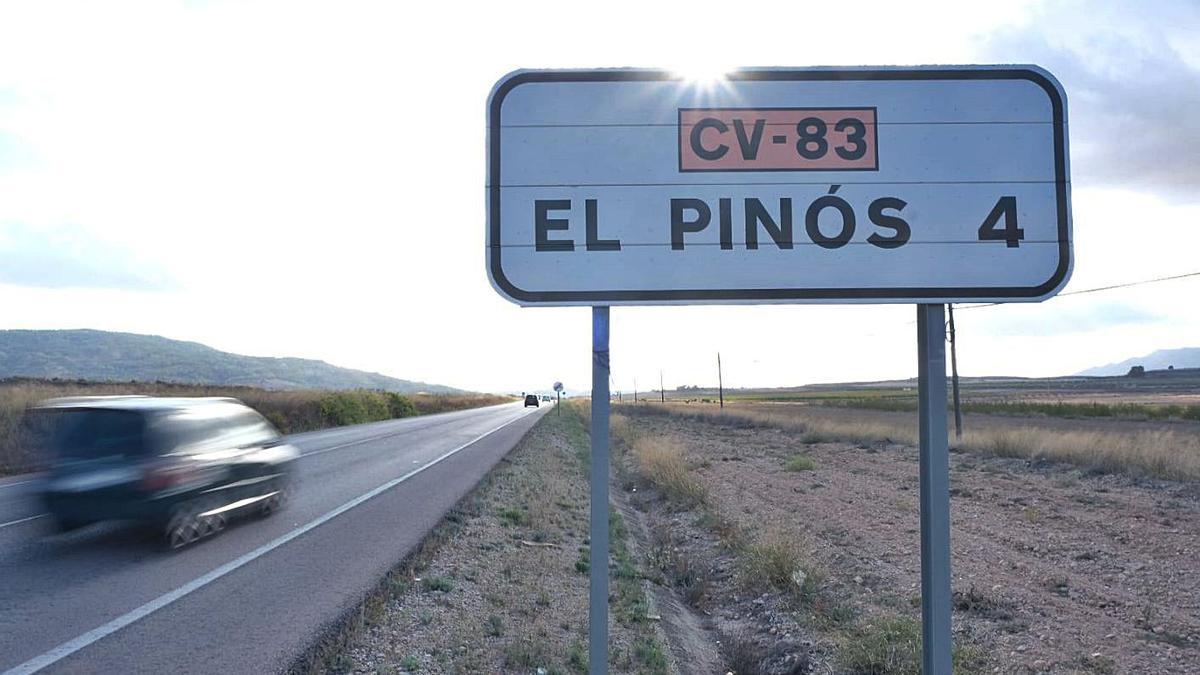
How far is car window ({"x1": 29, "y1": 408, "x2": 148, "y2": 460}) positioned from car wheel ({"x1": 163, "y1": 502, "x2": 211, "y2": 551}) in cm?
80

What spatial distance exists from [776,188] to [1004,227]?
0.68 m

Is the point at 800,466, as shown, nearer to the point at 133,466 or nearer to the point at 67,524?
the point at 133,466

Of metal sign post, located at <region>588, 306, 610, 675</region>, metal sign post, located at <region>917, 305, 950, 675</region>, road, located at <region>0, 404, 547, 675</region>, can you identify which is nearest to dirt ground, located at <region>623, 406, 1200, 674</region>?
road, located at <region>0, 404, 547, 675</region>

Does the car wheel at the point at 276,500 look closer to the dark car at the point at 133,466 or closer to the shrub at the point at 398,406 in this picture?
the dark car at the point at 133,466

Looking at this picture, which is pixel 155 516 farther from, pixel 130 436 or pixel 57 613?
pixel 57 613

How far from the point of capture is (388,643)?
19.4 feet

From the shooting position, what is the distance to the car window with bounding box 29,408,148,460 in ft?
30.6

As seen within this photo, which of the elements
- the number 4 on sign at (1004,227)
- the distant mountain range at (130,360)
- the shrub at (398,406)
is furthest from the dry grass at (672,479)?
the distant mountain range at (130,360)

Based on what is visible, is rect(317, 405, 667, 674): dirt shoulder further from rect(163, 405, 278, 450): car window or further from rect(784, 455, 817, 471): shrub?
rect(784, 455, 817, 471): shrub

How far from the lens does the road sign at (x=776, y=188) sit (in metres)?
2.40

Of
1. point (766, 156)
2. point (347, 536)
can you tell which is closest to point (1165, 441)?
point (347, 536)

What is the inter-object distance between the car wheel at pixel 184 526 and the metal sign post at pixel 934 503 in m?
9.07

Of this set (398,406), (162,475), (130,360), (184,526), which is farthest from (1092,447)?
(130,360)

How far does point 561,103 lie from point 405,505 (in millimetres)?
11365
